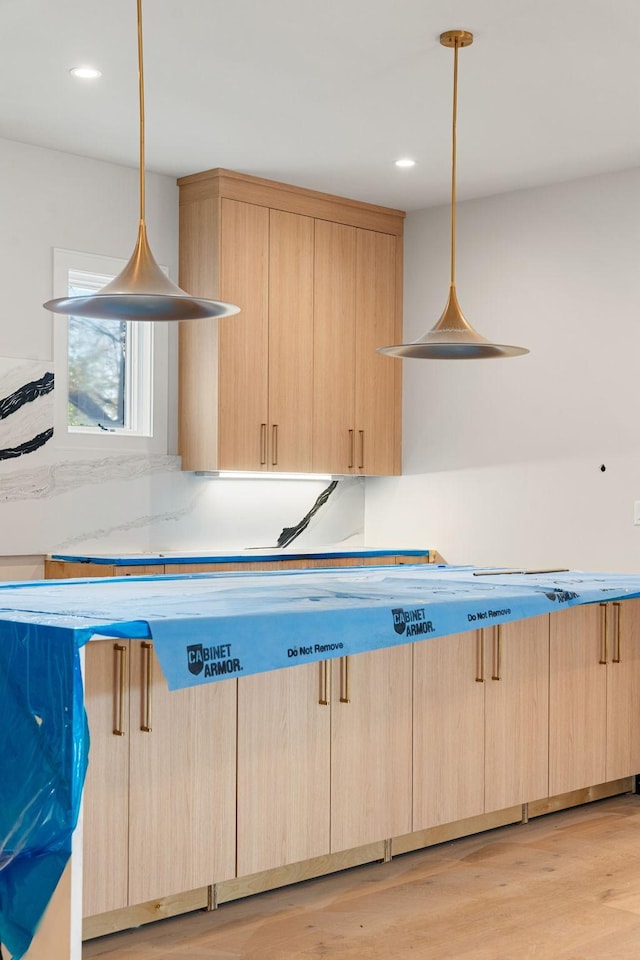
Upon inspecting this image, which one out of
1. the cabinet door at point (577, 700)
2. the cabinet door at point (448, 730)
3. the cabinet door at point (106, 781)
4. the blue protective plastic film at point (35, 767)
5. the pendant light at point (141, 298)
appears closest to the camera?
the blue protective plastic film at point (35, 767)

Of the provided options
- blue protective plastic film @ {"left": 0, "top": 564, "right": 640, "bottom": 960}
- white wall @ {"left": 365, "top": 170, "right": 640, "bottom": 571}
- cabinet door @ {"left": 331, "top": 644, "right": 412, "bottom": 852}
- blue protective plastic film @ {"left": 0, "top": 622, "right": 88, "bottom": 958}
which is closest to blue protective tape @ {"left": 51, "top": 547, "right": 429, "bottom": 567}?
white wall @ {"left": 365, "top": 170, "right": 640, "bottom": 571}

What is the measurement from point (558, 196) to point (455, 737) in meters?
3.10

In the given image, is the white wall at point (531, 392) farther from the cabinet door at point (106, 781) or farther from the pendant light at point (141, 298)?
the cabinet door at point (106, 781)

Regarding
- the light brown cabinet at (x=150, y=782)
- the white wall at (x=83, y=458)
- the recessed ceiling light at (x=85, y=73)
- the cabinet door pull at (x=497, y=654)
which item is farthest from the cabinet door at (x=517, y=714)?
the recessed ceiling light at (x=85, y=73)

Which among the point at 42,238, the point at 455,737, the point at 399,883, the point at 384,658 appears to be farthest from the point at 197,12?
the point at 399,883

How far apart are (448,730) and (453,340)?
4.11 ft

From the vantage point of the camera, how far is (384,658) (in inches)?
136

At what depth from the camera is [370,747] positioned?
3418 millimetres

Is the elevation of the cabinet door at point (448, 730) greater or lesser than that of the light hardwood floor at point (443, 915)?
greater

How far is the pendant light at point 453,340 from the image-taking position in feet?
12.3

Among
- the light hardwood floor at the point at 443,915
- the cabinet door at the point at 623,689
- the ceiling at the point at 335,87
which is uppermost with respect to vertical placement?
the ceiling at the point at 335,87

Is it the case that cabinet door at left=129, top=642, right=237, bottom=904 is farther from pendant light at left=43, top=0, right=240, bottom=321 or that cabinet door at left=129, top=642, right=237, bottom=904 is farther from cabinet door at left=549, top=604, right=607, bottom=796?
cabinet door at left=549, top=604, right=607, bottom=796

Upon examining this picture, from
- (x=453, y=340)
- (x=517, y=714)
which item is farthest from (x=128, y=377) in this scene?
(x=517, y=714)

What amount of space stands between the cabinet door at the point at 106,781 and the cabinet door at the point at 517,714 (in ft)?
4.77
